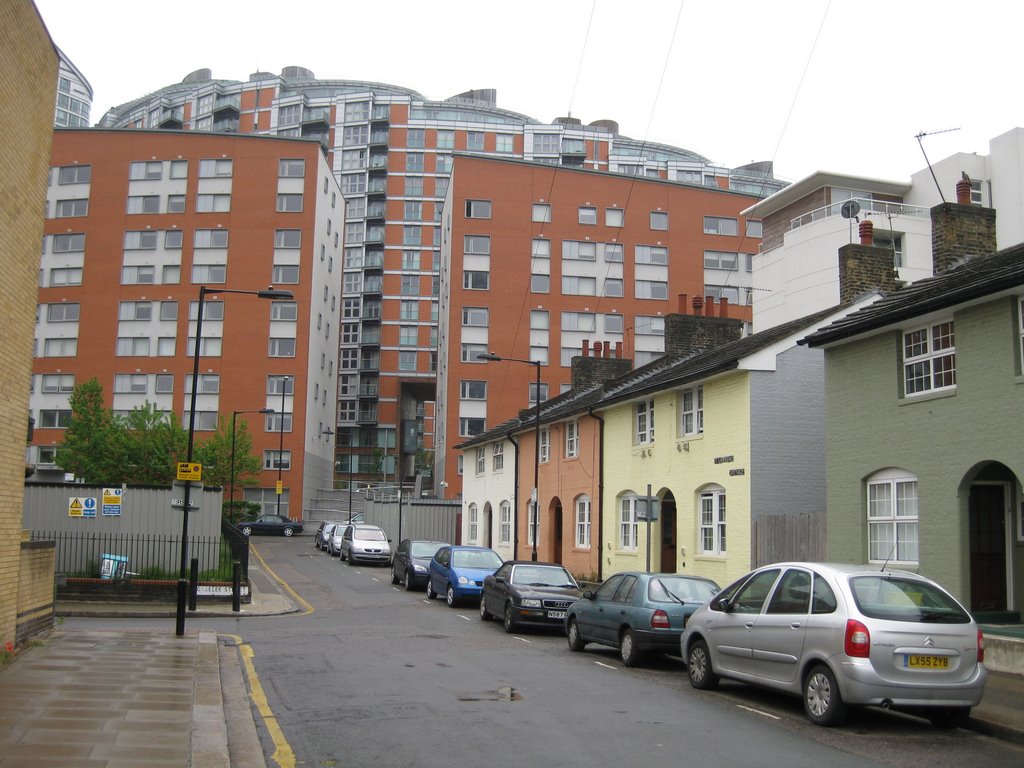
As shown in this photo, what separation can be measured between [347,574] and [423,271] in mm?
65983

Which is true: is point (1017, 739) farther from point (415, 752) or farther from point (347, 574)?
point (347, 574)

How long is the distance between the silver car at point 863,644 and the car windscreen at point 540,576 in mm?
9101

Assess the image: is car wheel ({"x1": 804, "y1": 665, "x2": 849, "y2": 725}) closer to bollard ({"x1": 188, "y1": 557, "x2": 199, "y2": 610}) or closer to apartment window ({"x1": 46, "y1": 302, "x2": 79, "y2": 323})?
bollard ({"x1": 188, "y1": 557, "x2": 199, "y2": 610})

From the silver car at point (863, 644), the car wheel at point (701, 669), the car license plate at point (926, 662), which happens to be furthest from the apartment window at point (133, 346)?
the car license plate at point (926, 662)

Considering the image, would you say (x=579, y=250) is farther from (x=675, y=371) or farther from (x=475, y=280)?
(x=675, y=371)

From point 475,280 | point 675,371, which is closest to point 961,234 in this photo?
point 675,371

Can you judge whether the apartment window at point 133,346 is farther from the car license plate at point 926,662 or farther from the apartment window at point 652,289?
the car license plate at point 926,662

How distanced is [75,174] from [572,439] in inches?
2066

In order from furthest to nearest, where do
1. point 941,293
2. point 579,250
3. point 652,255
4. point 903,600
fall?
point 652,255 < point 579,250 < point 941,293 < point 903,600

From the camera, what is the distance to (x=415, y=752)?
8531mm

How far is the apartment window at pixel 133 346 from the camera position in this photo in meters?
67.9

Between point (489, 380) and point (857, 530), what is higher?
point (489, 380)

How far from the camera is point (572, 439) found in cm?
3309

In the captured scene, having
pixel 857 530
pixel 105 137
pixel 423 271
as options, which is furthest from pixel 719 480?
pixel 423 271
